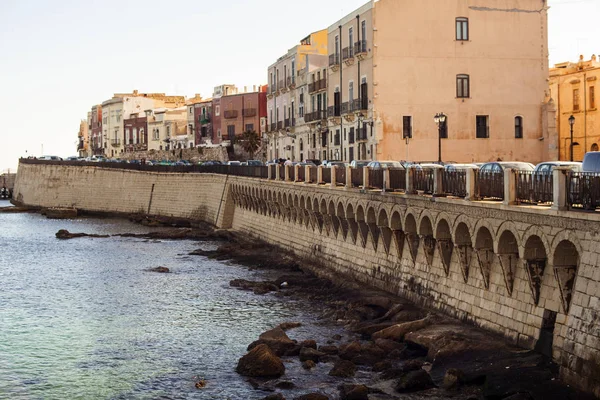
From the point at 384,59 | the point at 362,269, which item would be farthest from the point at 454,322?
the point at 384,59

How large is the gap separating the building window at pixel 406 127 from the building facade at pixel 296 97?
48.3 feet

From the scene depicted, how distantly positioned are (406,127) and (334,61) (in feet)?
35.8

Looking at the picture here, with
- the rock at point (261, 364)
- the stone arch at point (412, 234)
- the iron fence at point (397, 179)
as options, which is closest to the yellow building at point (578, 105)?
the iron fence at point (397, 179)

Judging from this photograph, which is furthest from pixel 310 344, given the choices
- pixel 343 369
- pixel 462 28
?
pixel 462 28

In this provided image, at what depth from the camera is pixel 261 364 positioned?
88.1ft

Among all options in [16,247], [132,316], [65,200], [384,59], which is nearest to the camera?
[132,316]

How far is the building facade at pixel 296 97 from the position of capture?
245 ft

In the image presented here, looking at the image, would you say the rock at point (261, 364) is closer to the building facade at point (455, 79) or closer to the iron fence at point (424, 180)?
the iron fence at point (424, 180)

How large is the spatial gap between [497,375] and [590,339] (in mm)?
3097

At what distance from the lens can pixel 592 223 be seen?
20.5 m

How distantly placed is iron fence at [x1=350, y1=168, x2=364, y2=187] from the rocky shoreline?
18.7 ft

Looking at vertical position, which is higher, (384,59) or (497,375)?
(384,59)

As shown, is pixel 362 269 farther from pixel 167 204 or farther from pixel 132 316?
pixel 167 204

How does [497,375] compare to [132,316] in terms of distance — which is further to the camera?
[132,316]
